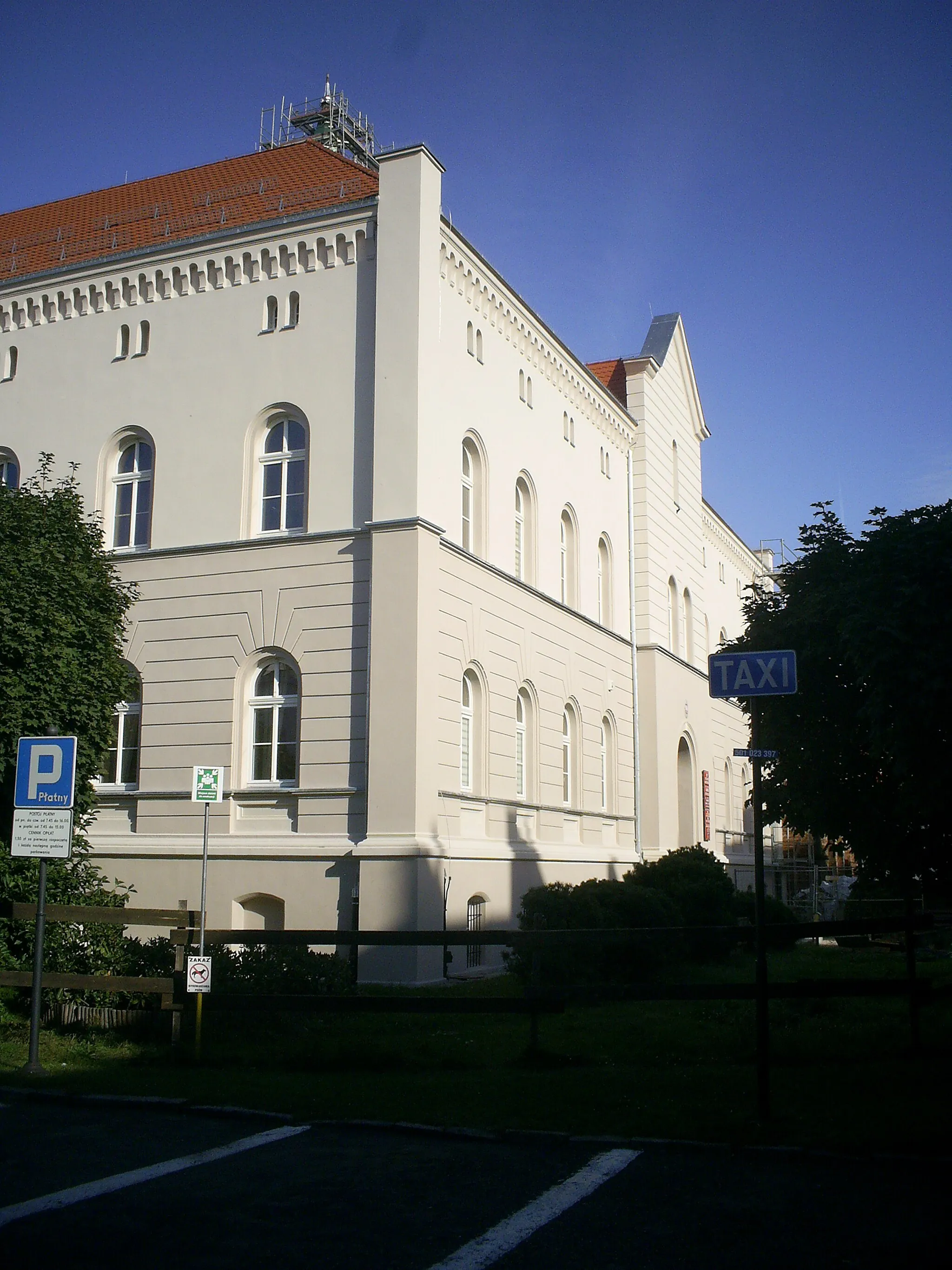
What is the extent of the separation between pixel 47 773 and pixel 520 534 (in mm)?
15276

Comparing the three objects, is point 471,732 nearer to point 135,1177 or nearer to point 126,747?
point 126,747

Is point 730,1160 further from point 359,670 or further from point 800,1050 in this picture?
point 359,670

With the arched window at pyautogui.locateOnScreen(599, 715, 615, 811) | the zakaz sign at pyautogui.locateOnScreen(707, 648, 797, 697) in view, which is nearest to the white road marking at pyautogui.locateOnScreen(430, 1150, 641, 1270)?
the zakaz sign at pyautogui.locateOnScreen(707, 648, 797, 697)

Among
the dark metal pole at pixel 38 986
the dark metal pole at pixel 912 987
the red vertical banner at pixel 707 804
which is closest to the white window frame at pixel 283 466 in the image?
the dark metal pole at pixel 38 986

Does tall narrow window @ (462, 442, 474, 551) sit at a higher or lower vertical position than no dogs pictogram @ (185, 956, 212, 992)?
higher

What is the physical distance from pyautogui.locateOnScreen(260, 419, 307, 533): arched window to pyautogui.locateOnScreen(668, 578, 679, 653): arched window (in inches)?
619

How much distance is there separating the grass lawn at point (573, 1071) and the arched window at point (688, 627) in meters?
22.2

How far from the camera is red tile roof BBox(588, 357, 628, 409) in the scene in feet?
111

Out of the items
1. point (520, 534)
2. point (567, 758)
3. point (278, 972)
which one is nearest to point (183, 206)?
point (520, 534)

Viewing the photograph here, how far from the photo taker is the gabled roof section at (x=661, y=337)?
35553mm

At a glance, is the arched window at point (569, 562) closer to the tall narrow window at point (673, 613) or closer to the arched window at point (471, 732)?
A: the arched window at point (471, 732)

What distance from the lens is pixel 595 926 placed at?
18375 millimetres

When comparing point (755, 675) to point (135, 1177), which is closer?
point (135, 1177)

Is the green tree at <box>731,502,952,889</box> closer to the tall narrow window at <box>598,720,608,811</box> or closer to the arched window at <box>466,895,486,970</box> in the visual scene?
the arched window at <box>466,895,486,970</box>
